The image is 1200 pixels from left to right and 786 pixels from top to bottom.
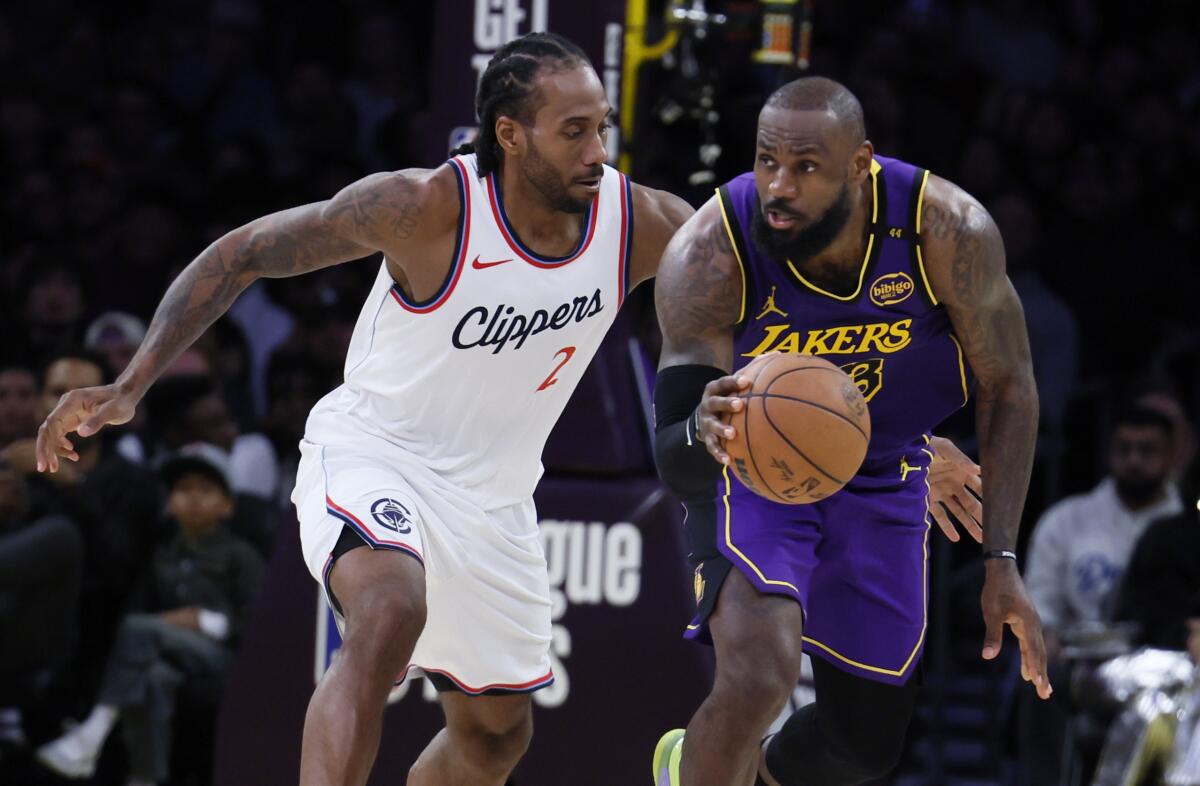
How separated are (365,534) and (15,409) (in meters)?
3.27

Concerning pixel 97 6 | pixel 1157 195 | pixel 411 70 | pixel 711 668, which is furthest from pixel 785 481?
pixel 97 6

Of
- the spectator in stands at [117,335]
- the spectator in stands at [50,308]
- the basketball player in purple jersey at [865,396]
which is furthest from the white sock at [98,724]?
the basketball player in purple jersey at [865,396]

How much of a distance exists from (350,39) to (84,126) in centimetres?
152

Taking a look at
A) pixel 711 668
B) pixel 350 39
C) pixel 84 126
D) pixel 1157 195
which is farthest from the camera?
pixel 350 39

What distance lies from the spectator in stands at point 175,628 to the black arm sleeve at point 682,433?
9.98ft

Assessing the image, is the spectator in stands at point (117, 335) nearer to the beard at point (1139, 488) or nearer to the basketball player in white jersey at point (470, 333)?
the basketball player in white jersey at point (470, 333)

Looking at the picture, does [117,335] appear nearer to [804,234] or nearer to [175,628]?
[175,628]

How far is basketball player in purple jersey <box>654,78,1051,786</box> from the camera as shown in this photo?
4371mm

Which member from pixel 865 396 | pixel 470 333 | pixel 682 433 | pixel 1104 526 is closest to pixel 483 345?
pixel 470 333

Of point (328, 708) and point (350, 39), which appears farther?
point (350, 39)

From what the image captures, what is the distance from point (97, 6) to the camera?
11.0 m

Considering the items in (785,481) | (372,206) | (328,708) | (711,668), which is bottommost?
(711,668)

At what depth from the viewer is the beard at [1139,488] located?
7148 mm

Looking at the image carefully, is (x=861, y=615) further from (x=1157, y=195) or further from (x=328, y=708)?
(x=1157, y=195)
